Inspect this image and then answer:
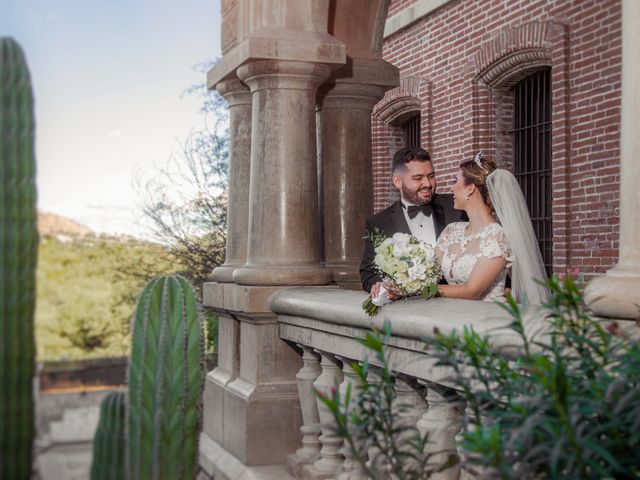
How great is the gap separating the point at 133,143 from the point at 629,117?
37.6 feet

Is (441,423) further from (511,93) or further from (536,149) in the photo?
(511,93)

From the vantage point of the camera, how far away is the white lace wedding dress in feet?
16.8

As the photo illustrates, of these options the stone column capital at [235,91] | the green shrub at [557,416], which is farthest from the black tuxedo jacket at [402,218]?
the green shrub at [557,416]

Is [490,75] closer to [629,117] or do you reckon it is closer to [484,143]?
[484,143]

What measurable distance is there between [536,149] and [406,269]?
7.36 m

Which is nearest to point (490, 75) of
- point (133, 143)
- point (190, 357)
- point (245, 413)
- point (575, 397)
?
point (133, 143)

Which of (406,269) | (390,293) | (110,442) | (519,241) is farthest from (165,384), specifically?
(519,241)

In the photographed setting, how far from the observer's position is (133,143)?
1433 centimetres

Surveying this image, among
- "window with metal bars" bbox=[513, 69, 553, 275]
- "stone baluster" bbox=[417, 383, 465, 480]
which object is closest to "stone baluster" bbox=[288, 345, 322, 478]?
"stone baluster" bbox=[417, 383, 465, 480]

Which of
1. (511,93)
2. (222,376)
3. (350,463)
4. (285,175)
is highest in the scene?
(511,93)

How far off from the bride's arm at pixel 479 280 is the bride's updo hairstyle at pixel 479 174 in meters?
0.38

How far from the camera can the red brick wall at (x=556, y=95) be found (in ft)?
32.1

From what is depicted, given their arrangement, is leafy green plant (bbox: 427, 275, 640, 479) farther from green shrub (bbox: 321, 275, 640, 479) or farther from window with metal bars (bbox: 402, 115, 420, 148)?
window with metal bars (bbox: 402, 115, 420, 148)

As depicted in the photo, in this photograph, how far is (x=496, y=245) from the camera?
5125 millimetres
